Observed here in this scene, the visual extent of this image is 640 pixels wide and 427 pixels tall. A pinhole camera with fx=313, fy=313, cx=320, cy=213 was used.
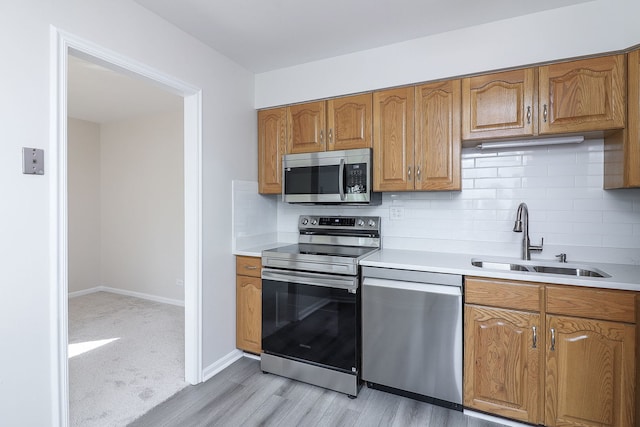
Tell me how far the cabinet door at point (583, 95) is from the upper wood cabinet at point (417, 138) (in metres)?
0.52

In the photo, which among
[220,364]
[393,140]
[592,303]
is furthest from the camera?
[220,364]

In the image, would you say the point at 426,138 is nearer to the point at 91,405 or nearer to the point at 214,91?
the point at 214,91

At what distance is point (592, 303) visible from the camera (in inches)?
65.6

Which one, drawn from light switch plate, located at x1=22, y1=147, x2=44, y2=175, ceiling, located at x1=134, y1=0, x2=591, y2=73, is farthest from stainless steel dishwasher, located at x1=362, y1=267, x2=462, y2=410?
light switch plate, located at x1=22, y1=147, x2=44, y2=175

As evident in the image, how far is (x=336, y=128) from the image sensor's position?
2.61m

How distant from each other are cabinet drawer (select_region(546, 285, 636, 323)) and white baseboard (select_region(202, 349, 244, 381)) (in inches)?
91.6

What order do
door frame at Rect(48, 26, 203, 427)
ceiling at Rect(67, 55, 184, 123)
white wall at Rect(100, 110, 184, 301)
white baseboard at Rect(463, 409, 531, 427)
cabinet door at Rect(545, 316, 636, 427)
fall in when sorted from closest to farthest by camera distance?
door frame at Rect(48, 26, 203, 427) → cabinet door at Rect(545, 316, 636, 427) → white baseboard at Rect(463, 409, 531, 427) → ceiling at Rect(67, 55, 184, 123) → white wall at Rect(100, 110, 184, 301)

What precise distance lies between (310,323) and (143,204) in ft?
11.2

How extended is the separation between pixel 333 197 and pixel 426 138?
0.83 m

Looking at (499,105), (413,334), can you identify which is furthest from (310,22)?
(413,334)

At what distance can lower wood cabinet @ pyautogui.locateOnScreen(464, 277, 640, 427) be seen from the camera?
5.32 feet

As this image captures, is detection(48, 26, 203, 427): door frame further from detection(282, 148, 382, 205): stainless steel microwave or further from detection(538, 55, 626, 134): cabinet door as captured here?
detection(538, 55, 626, 134): cabinet door

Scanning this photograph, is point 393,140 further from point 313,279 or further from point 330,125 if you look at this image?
point 313,279

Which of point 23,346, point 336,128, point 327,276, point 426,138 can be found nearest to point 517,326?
point 327,276
